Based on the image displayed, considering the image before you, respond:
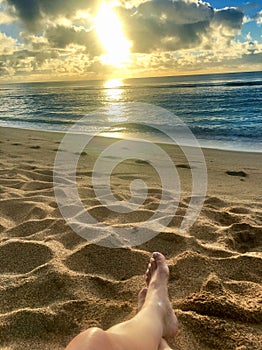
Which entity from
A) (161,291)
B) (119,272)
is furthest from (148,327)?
(119,272)

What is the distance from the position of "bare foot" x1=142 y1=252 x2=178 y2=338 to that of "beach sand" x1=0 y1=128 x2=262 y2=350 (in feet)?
0.26

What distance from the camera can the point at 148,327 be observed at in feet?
5.59

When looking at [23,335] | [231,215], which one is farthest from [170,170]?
[23,335]

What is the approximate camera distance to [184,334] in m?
1.85

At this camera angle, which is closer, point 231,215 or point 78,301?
point 78,301

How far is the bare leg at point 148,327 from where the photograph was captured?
4.43 feet

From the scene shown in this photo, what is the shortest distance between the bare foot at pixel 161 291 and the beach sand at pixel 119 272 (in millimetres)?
78

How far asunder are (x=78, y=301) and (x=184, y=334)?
66 cm

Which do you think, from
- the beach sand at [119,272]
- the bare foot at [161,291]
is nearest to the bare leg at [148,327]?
the bare foot at [161,291]

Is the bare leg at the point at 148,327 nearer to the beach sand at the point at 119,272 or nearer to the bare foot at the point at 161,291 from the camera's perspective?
the bare foot at the point at 161,291

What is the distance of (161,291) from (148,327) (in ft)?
1.35

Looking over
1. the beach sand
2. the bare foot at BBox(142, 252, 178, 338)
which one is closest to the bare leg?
the bare foot at BBox(142, 252, 178, 338)

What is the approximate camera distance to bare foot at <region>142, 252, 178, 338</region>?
5.92ft

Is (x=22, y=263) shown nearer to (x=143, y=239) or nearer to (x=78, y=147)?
(x=143, y=239)
